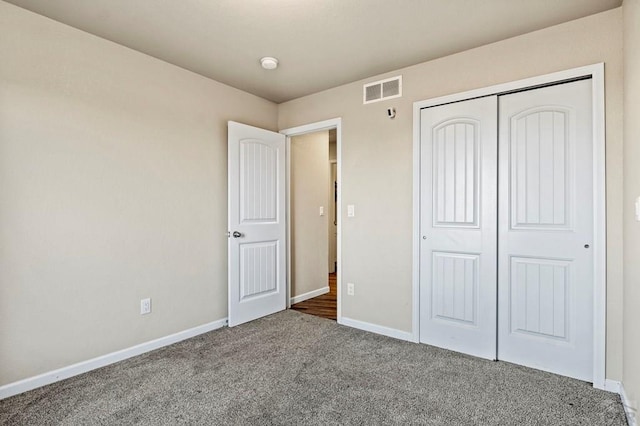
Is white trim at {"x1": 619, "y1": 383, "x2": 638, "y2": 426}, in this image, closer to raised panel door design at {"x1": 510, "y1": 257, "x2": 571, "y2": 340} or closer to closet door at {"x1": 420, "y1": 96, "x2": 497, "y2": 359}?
raised panel door design at {"x1": 510, "y1": 257, "x2": 571, "y2": 340}

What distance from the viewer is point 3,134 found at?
81.8 inches

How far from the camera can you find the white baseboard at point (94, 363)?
83.7 inches

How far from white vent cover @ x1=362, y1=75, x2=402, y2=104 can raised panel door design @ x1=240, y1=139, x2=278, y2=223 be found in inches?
46.4

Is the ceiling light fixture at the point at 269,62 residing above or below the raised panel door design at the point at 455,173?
above

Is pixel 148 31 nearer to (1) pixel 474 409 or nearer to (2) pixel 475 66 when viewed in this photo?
(2) pixel 475 66

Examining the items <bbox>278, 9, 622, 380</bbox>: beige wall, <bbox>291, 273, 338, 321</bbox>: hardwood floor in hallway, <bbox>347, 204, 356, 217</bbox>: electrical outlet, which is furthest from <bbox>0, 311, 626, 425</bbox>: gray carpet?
<bbox>347, 204, 356, 217</bbox>: electrical outlet

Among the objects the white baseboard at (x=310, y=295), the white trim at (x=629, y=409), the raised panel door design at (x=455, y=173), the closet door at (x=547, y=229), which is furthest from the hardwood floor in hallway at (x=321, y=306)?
the white trim at (x=629, y=409)

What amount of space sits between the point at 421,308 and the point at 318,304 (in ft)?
5.15

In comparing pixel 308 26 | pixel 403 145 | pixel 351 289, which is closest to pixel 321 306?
pixel 351 289

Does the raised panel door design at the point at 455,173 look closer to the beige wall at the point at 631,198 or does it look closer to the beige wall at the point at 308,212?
the beige wall at the point at 631,198

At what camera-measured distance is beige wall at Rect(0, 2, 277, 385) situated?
7.03 feet

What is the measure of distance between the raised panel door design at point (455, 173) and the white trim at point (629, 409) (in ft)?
4.37

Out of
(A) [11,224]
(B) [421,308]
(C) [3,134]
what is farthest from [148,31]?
(B) [421,308]

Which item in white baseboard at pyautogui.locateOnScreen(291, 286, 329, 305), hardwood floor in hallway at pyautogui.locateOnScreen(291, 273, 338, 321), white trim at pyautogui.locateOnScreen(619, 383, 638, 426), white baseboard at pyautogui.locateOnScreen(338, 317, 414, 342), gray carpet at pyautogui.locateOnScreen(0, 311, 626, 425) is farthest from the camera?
white baseboard at pyautogui.locateOnScreen(291, 286, 329, 305)
